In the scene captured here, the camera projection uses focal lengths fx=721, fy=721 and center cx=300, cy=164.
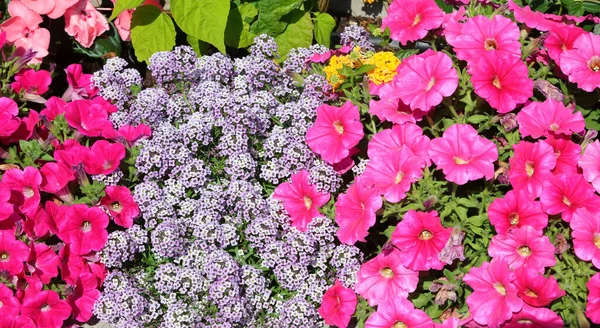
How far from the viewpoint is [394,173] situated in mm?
2307

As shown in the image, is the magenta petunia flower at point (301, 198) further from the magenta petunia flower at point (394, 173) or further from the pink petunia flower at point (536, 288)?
the pink petunia flower at point (536, 288)

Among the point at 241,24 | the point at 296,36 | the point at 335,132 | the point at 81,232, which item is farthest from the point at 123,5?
the point at 335,132

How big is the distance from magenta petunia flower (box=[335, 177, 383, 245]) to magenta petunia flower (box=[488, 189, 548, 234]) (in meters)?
0.35

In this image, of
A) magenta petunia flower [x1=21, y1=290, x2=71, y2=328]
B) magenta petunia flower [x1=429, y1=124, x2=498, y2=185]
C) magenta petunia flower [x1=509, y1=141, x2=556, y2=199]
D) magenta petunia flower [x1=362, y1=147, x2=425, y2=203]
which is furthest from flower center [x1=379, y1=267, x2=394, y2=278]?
magenta petunia flower [x1=21, y1=290, x2=71, y2=328]

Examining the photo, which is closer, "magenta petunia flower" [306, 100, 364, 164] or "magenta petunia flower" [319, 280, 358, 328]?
"magenta petunia flower" [319, 280, 358, 328]

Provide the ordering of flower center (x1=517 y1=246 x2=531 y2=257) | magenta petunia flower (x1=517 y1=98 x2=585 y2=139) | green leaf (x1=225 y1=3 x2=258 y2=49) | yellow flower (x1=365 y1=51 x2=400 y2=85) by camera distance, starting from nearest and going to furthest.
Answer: flower center (x1=517 y1=246 x2=531 y2=257), magenta petunia flower (x1=517 y1=98 x2=585 y2=139), yellow flower (x1=365 y1=51 x2=400 y2=85), green leaf (x1=225 y1=3 x2=258 y2=49)

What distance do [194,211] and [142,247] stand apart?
0.22m

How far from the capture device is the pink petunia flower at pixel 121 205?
99.3 inches

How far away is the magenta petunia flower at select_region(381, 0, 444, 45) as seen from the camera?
8.43ft

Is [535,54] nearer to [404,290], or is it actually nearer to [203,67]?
[404,290]

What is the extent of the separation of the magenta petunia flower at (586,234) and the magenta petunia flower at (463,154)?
0.28 m

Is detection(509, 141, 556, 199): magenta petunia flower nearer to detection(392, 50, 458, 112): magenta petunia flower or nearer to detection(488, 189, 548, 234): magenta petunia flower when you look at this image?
detection(488, 189, 548, 234): magenta petunia flower

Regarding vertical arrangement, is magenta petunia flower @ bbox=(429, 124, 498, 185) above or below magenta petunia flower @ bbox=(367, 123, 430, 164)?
above

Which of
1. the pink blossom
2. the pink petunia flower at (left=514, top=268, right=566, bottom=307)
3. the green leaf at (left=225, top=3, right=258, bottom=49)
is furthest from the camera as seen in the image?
the green leaf at (left=225, top=3, right=258, bottom=49)
